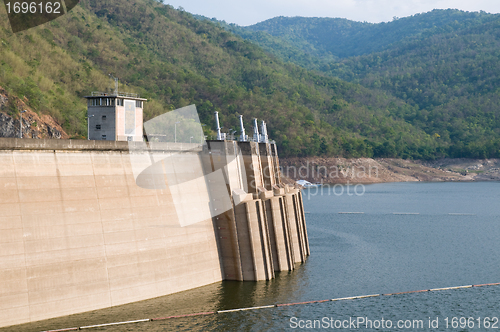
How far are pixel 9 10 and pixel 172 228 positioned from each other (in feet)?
364

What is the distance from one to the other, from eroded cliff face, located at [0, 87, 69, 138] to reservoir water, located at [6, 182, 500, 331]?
151ft

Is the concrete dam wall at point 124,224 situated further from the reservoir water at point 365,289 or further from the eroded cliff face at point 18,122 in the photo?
the eroded cliff face at point 18,122

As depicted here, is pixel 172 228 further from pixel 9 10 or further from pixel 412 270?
pixel 9 10

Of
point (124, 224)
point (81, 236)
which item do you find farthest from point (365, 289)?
point (81, 236)

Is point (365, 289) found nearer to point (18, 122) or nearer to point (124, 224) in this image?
point (124, 224)

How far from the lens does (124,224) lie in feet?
123

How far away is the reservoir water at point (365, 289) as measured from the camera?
35.2m

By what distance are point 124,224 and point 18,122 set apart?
53335 millimetres

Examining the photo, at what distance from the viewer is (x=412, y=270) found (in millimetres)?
50906

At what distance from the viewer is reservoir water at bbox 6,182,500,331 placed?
35.2 metres

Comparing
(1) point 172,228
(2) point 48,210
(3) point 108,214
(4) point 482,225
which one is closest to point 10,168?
(2) point 48,210

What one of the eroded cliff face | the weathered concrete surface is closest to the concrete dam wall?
the weathered concrete surface

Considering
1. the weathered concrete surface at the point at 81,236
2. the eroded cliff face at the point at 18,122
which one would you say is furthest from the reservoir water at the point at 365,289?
the eroded cliff face at the point at 18,122

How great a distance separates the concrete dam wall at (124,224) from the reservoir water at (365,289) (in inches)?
53.4
